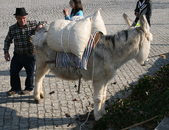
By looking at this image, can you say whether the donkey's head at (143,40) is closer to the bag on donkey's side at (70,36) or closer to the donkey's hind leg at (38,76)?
the bag on donkey's side at (70,36)

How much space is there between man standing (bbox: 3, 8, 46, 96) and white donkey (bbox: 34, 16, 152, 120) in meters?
A: 0.52

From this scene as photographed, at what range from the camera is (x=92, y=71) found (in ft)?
13.9

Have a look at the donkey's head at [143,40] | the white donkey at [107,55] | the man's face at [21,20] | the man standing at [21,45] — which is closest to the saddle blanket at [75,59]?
the white donkey at [107,55]

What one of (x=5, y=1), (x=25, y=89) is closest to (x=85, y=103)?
(x=25, y=89)

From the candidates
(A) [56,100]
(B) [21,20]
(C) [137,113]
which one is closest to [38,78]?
(A) [56,100]

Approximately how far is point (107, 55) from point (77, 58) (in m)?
0.61

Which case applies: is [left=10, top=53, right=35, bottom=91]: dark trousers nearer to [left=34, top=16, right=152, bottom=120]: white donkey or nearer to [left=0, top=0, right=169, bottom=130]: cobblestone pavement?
[left=0, top=0, right=169, bottom=130]: cobblestone pavement

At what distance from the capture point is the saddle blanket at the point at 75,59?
4098 millimetres

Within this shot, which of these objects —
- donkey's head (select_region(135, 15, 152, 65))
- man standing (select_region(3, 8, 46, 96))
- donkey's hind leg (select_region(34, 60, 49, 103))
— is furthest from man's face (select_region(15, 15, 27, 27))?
donkey's head (select_region(135, 15, 152, 65))

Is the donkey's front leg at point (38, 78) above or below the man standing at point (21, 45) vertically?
below

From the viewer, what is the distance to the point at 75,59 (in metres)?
4.19

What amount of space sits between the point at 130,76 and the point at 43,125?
352cm

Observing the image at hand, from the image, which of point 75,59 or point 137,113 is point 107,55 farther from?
point 137,113

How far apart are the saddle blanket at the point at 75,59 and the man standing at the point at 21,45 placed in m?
1.02
